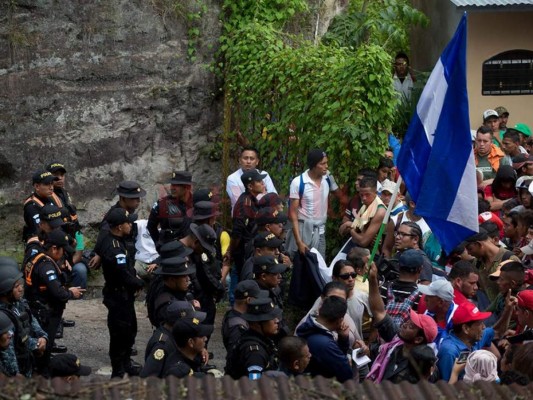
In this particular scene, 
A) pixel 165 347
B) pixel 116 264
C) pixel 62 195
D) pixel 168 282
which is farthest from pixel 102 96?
pixel 165 347

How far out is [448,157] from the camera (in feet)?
30.0

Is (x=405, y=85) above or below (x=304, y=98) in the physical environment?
below

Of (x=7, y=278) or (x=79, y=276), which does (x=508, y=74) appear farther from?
(x=7, y=278)

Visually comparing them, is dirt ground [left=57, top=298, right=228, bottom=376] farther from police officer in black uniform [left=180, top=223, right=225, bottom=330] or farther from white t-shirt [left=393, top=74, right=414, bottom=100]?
white t-shirt [left=393, top=74, right=414, bottom=100]

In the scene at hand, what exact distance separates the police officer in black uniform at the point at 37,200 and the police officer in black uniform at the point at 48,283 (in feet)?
4.19

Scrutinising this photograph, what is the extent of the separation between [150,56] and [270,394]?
10.0m

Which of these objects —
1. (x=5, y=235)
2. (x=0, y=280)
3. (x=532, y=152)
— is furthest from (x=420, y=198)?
(x=5, y=235)

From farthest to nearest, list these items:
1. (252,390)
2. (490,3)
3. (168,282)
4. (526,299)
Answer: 1. (490,3)
2. (168,282)
3. (526,299)
4. (252,390)

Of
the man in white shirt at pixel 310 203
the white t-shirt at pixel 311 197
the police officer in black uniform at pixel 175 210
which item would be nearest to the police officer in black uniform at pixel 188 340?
the police officer in black uniform at pixel 175 210

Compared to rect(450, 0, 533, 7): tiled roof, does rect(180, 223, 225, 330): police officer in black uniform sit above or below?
below

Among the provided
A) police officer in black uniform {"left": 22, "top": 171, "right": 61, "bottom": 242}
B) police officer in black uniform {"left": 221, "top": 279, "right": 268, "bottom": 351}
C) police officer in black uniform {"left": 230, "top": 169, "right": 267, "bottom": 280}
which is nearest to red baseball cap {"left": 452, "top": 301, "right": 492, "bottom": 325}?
police officer in black uniform {"left": 221, "top": 279, "right": 268, "bottom": 351}

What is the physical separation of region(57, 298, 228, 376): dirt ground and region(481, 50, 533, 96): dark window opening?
602cm

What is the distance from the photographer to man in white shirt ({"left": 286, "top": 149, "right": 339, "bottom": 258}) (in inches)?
475

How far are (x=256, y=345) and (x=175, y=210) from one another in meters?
3.89
